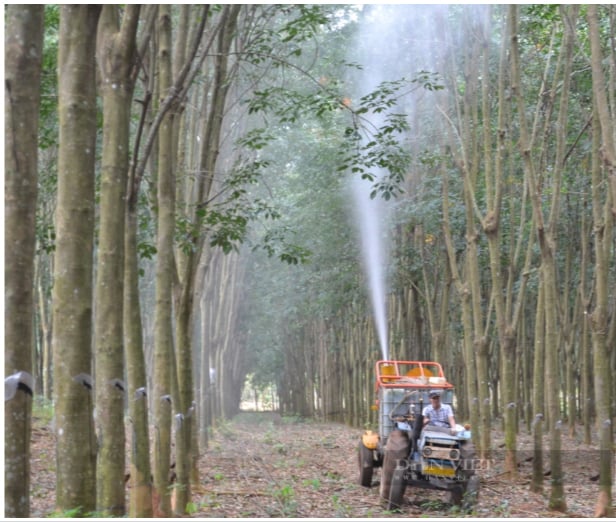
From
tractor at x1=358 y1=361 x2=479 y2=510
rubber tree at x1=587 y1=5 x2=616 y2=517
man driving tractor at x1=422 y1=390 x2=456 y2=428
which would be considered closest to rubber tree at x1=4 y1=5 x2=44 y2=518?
rubber tree at x1=587 y1=5 x2=616 y2=517

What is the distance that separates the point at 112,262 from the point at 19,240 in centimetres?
191

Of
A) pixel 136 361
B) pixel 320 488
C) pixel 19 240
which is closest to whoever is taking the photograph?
pixel 19 240

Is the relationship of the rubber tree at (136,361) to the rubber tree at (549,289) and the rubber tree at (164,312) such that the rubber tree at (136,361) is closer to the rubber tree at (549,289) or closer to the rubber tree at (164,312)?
the rubber tree at (164,312)

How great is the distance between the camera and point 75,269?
17.8 feet

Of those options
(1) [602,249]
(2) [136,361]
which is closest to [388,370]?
(1) [602,249]

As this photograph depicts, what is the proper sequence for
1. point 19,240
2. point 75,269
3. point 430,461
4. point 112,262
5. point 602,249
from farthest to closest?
1. point 430,461
2. point 602,249
3. point 112,262
4. point 75,269
5. point 19,240

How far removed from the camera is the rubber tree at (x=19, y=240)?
443 centimetres

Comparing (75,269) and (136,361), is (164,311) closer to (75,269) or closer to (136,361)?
(136,361)

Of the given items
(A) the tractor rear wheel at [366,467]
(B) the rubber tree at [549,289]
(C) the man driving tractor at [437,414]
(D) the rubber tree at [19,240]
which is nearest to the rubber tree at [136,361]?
(D) the rubber tree at [19,240]

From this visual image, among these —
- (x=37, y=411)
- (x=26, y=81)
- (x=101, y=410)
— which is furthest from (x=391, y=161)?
(x=37, y=411)

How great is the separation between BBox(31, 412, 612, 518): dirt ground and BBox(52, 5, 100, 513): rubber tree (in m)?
1.01

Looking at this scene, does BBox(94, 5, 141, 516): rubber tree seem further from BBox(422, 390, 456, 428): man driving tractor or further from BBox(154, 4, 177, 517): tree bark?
BBox(422, 390, 456, 428): man driving tractor

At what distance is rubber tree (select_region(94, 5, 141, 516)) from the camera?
6.34m

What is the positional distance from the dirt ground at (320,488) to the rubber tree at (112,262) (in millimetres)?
626
